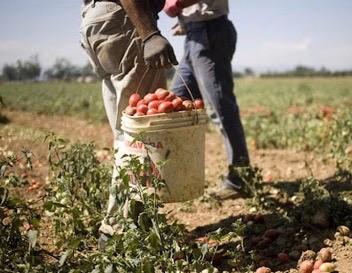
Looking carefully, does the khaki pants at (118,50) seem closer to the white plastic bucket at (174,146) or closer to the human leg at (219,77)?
the white plastic bucket at (174,146)

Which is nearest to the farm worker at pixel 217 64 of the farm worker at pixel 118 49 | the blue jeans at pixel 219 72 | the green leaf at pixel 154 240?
the blue jeans at pixel 219 72

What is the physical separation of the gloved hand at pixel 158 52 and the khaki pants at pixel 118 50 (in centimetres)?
19

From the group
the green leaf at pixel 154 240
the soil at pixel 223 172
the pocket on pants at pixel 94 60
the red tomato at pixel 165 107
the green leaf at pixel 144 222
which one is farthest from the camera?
the pocket on pants at pixel 94 60

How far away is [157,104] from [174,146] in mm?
247

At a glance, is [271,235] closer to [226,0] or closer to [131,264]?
[131,264]

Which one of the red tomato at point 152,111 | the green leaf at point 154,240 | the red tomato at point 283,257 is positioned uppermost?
the red tomato at point 152,111

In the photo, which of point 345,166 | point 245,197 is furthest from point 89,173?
point 345,166

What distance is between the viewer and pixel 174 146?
2426 mm

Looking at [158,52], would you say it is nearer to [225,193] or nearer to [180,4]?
[180,4]

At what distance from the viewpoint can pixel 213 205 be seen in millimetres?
3568

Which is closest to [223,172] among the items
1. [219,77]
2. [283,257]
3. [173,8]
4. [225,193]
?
[225,193]

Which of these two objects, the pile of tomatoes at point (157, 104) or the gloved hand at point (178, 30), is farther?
the gloved hand at point (178, 30)

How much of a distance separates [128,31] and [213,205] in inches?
62.5

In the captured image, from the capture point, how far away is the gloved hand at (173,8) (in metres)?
3.26
